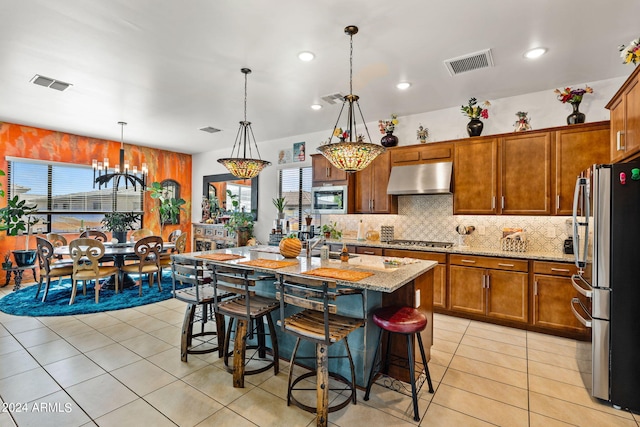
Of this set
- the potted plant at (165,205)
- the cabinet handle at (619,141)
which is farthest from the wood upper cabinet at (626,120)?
the potted plant at (165,205)

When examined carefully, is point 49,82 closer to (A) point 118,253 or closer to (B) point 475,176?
(A) point 118,253

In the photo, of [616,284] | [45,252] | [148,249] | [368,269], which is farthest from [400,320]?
[45,252]

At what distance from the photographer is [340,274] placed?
2451 millimetres

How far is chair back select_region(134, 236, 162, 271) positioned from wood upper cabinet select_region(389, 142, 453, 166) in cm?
410

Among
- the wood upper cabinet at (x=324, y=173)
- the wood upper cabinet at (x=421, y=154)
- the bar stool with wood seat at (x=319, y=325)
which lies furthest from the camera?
the wood upper cabinet at (x=324, y=173)

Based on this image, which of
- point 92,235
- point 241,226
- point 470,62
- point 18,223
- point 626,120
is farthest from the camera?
point 241,226

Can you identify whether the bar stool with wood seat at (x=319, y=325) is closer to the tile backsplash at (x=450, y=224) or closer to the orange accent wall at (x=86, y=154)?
the tile backsplash at (x=450, y=224)

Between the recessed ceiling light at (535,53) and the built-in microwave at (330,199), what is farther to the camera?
the built-in microwave at (330,199)

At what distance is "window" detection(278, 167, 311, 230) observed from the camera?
6.60 meters

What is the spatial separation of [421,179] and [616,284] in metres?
2.64

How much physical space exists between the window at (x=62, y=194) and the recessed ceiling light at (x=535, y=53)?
779cm

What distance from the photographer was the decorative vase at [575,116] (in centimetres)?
380

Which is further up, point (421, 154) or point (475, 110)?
point (475, 110)

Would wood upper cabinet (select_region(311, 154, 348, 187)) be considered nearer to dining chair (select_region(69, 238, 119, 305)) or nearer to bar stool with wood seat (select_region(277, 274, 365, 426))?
bar stool with wood seat (select_region(277, 274, 365, 426))
